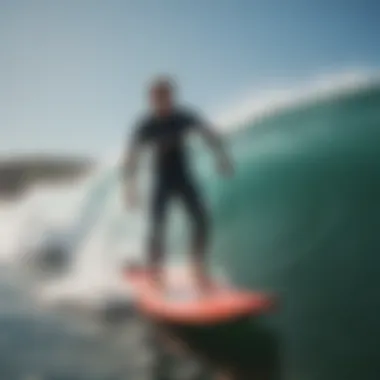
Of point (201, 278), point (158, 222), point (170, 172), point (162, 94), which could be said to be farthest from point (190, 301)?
point (162, 94)

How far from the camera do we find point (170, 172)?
154 cm

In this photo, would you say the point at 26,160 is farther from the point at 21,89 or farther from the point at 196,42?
the point at 196,42

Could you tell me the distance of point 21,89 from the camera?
1.62 meters

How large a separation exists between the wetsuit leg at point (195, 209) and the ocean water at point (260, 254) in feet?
0.07

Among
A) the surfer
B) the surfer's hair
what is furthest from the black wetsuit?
the surfer's hair

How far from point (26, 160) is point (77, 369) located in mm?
517

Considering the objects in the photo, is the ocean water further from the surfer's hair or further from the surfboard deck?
the surfer's hair

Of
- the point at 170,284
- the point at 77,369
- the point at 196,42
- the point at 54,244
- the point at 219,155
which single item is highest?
the point at 196,42

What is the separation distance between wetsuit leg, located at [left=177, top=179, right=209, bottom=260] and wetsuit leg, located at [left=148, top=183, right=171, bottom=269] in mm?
37

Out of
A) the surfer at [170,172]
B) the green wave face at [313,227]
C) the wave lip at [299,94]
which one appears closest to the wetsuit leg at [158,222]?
the surfer at [170,172]

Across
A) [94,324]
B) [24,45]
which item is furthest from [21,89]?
[94,324]

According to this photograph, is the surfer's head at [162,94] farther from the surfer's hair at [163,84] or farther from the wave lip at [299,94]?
the wave lip at [299,94]

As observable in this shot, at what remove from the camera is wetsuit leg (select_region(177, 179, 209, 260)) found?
1.53 metres

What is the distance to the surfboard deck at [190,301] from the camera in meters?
1.49
